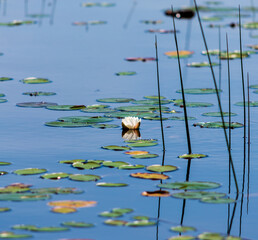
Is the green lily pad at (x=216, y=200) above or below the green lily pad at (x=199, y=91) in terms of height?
below

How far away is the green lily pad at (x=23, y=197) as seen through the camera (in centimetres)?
355

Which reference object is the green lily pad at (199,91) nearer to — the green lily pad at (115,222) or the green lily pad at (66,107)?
the green lily pad at (66,107)

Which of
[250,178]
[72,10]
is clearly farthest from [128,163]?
[72,10]

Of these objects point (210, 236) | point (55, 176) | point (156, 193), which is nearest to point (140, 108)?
point (55, 176)

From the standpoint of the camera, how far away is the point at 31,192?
3.66 meters

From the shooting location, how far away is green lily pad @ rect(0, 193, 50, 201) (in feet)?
11.6

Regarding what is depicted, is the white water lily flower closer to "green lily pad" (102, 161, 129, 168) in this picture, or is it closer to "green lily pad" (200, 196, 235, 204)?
"green lily pad" (102, 161, 129, 168)

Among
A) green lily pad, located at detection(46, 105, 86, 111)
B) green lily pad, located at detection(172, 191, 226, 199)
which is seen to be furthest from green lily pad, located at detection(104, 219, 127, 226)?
green lily pad, located at detection(46, 105, 86, 111)

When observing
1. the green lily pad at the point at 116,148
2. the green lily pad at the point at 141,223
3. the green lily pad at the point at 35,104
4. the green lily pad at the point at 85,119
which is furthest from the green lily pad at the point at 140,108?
the green lily pad at the point at 141,223

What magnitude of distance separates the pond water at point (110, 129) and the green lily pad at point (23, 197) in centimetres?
3

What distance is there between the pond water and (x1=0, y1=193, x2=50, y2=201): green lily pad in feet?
0.09

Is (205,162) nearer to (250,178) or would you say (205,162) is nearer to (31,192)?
(250,178)

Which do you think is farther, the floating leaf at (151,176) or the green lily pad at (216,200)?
the floating leaf at (151,176)

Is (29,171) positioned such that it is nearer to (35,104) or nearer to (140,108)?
(140,108)
